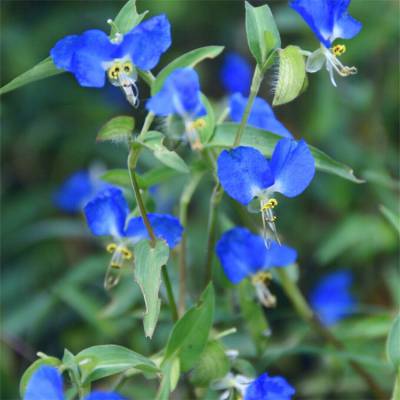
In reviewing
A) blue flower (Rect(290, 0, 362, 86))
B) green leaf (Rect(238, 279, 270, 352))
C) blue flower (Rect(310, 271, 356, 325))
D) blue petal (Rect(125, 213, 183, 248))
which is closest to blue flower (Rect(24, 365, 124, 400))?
blue petal (Rect(125, 213, 183, 248))

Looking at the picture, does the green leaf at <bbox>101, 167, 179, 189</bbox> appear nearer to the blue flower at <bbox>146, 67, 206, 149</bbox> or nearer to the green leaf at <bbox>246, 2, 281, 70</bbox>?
the blue flower at <bbox>146, 67, 206, 149</bbox>

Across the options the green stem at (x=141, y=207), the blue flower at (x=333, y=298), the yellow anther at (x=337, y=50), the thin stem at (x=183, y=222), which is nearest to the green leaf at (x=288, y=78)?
the yellow anther at (x=337, y=50)

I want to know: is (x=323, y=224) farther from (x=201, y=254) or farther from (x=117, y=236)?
(x=117, y=236)

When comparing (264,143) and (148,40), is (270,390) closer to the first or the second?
(264,143)

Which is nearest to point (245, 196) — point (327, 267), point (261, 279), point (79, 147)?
point (261, 279)

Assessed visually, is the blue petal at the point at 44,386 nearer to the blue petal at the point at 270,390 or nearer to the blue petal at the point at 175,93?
the blue petal at the point at 270,390
